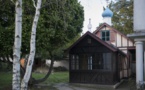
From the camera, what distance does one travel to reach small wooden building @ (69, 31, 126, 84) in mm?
18312

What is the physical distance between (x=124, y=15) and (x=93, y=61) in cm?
→ 1547

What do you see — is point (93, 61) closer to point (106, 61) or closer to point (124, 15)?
point (106, 61)

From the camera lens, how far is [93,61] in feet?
62.1

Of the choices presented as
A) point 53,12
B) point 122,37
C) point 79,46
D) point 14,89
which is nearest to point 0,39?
point 53,12

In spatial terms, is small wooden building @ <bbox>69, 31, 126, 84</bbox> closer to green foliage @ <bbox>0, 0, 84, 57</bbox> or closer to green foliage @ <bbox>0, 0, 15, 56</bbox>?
green foliage @ <bbox>0, 0, 84, 57</bbox>

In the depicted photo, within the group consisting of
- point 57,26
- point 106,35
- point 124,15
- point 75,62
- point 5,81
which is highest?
point 124,15

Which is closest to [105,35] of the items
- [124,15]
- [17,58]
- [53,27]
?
[124,15]

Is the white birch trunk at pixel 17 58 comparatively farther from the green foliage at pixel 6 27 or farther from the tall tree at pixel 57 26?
the green foliage at pixel 6 27

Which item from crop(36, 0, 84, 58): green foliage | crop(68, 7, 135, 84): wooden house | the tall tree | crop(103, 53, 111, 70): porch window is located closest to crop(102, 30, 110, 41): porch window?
crop(68, 7, 135, 84): wooden house

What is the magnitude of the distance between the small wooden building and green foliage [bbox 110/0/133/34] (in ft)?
43.1

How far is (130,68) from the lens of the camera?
88.7 ft

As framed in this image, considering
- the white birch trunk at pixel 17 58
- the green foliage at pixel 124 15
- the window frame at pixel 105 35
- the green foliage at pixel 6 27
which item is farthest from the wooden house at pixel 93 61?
the green foliage at pixel 124 15

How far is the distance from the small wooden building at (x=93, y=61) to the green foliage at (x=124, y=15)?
13.1 m

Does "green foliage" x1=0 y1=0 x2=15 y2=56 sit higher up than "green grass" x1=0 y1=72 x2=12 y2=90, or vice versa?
"green foliage" x1=0 y1=0 x2=15 y2=56
